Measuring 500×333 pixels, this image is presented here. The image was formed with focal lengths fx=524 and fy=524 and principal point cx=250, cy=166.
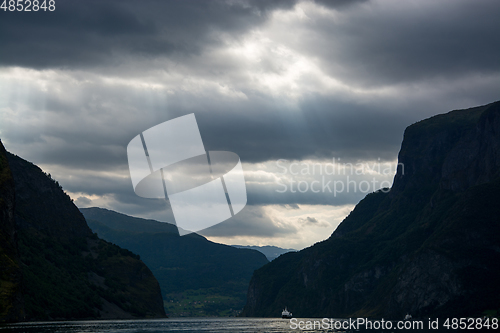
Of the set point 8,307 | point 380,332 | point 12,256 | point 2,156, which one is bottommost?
point 380,332

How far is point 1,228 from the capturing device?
168 meters

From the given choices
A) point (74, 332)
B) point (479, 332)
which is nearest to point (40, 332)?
point (74, 332)

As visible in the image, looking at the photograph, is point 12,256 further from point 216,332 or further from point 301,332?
point 301,332

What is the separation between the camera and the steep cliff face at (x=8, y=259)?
156m

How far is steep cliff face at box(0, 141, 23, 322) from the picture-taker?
156 metres

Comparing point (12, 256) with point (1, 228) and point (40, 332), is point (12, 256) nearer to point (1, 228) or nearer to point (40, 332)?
point (1, 228)

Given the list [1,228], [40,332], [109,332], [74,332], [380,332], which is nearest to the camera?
[40,332]

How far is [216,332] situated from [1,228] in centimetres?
7924

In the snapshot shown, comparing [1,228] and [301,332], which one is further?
[301,332]

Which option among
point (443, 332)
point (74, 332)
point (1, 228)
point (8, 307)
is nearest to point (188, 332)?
point (74, 332)

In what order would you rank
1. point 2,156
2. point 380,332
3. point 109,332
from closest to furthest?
point 109,332, point 380,332, point 2,156

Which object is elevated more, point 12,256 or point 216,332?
point 12,256

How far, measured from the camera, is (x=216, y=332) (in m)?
182

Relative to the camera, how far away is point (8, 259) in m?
162
